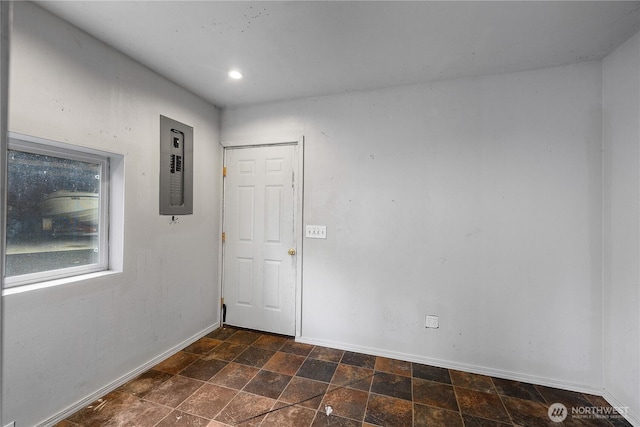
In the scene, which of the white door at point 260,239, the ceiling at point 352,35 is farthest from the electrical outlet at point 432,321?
the ceiling at point 352,35

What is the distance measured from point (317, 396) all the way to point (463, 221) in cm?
185

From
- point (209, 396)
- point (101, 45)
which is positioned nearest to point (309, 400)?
point (209, 396)

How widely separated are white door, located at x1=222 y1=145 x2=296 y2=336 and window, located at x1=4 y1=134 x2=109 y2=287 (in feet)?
3.99

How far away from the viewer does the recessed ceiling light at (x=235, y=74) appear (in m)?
2.37

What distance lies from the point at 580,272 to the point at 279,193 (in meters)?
2.69

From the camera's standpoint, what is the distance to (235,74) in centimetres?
240

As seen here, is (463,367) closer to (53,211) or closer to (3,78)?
(3,78)

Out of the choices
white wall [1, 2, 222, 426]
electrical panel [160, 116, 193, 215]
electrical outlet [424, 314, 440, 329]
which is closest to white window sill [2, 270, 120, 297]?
white wall [1, 2, 222, 426]

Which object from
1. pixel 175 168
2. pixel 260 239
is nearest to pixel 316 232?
pixel 260 239

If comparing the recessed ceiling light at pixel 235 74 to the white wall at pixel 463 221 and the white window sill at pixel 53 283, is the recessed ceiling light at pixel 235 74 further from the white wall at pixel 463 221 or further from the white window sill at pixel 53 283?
the white window sill at pixel 53 283

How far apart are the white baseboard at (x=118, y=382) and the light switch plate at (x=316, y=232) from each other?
5.11ft

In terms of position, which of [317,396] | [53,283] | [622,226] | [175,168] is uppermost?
[175,168]

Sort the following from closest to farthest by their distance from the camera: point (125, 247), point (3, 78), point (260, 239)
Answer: point (3, 78), point (125, 247), point (260, 239)

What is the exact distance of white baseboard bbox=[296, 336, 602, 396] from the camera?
214cm
